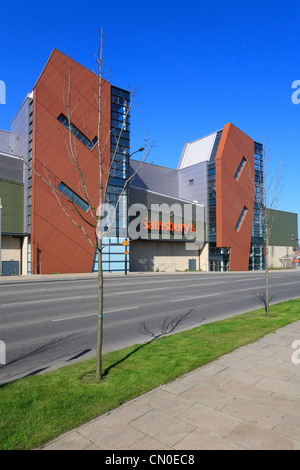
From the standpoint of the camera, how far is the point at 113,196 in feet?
120

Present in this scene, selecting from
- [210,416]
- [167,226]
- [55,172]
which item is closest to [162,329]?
[210,416]

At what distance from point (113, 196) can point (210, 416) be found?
112ft

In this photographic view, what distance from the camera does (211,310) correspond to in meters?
11.7

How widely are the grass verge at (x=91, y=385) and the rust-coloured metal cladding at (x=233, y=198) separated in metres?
41.9

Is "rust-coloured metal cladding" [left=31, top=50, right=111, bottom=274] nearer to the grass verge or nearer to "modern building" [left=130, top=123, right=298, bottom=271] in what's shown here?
"modern building" [left=130, top=123, right=298, bottom=271]

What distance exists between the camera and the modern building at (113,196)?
31.4 meters

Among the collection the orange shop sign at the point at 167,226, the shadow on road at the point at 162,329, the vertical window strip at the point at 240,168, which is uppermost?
the vertical window strip at the point at 240,168

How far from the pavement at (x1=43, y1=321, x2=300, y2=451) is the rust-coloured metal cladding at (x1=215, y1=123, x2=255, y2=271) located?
144 feet

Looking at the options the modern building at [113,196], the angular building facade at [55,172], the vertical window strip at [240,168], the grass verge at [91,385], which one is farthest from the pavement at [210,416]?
the vertical window strip at [240,168]

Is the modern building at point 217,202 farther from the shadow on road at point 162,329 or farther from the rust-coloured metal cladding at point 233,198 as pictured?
the shadow on road at point 162,329

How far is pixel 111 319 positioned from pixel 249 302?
7245mm

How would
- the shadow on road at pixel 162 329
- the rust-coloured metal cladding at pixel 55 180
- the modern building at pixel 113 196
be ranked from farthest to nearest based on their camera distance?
the modern building at pixel 113 196, the rust-coloured metal cladding at pixel 55 180, the shadow on road at pixel 162 329

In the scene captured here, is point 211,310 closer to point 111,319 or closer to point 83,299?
point 111,319

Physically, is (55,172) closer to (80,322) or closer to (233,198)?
(80,322)
